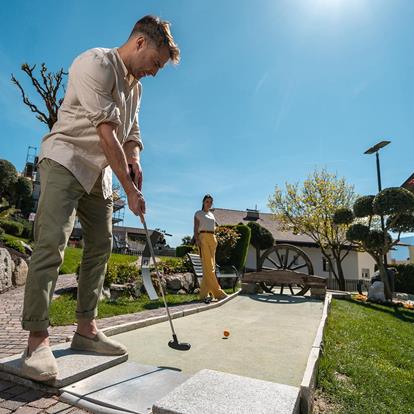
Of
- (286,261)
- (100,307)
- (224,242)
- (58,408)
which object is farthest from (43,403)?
(224,242)

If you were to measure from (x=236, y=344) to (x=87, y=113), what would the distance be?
218 centimetres

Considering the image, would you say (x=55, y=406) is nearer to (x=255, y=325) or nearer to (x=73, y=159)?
(x=73, y=159)

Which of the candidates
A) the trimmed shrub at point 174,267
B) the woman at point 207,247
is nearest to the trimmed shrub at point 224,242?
the trimmed shrub at point 174,267

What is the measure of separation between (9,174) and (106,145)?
86.9ft

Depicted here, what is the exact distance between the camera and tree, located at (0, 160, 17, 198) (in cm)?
2370

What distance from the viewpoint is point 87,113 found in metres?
1.76

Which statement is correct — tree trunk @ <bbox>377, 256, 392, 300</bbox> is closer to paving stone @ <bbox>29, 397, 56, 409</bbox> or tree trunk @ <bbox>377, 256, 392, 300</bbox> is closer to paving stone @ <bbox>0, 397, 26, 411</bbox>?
paving stone @ <bbox>29, 397, 56, 409</bbox>

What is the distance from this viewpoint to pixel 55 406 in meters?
1.41

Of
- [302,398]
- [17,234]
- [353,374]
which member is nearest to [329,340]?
[353,374]

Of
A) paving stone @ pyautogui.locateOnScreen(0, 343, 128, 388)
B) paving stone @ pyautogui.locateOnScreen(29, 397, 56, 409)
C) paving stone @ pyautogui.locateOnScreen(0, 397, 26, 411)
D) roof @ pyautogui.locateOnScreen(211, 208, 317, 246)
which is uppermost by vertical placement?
roof @ pyautogui.locateOnScreen(211, 208, 317, 246)

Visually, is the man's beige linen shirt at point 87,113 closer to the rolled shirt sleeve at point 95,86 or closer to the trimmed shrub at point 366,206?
the rolled shirt sleeve at point 95,86

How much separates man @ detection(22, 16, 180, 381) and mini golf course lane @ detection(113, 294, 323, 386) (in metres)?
0.50

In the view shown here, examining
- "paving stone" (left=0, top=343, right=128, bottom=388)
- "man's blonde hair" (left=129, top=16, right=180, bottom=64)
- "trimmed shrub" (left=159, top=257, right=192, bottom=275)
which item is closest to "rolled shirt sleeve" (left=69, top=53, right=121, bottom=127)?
"man's blonde hair" (left=129, top=16, right=180, bottom=64)

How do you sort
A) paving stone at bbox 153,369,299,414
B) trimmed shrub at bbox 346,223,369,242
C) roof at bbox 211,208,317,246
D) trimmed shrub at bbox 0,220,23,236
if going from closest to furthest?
paving stone at bbox 153,369,299,414
trimmed shrub at bbox 346,223,369,242
trimmed shrub at bbox 0,220,23,236
roof at bbox 211,208,317,246
